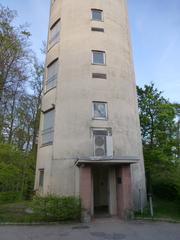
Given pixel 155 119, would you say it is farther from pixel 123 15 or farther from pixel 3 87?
pixel 3 87

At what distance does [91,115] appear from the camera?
46.2 ft

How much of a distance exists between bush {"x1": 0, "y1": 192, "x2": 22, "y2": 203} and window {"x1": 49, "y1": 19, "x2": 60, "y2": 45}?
47.0ft

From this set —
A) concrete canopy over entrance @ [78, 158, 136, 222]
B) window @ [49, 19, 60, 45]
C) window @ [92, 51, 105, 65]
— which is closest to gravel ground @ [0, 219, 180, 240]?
concrete canopy over entrance @ [78, 158, 136, 222]

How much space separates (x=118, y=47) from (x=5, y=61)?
9.93 m

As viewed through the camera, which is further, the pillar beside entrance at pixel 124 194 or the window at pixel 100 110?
the window at pixel 100 110

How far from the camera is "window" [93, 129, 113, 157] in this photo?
1328cm

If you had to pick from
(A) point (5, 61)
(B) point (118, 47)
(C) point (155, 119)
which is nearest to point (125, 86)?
(B) point (118, 47)

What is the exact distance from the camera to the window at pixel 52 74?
15805mm

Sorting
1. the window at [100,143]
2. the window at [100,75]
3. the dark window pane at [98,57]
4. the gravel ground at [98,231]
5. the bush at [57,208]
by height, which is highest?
the dark window pane at [98,57]

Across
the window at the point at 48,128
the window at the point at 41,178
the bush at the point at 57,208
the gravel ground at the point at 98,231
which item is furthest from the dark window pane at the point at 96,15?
the gravel ground at the point at 98,231

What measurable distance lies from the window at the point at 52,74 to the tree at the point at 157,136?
9141mm

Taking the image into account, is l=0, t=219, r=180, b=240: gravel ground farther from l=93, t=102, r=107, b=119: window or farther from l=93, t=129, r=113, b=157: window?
l=93, t=102, r=107, b=119: window

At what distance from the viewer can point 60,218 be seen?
415 inches

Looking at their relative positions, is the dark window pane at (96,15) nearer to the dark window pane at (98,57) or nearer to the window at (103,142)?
the dark window pane at (98,57)
